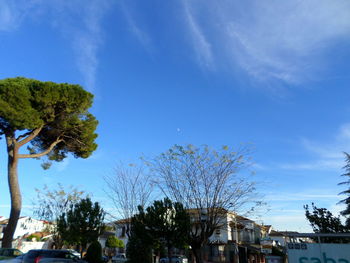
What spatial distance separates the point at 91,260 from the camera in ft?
66.7

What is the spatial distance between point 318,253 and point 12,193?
692 inches

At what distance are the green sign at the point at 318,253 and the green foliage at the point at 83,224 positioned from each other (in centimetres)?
1739

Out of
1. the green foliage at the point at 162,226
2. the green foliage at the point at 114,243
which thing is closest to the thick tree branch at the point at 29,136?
the green foliage at the point at 162,226

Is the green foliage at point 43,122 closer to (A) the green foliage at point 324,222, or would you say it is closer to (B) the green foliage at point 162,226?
(B) the green foliage at point 162,226

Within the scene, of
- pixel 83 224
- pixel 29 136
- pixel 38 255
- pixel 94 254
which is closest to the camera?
pixel 38 255

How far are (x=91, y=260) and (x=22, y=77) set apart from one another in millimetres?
14909

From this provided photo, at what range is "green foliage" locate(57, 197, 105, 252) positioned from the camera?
21.9 m

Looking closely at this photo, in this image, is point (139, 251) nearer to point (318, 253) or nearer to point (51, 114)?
point (51, 114)

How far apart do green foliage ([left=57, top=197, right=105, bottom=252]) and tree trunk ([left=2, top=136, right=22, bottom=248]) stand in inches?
209

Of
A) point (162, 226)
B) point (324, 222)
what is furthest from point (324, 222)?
point (162, 226)

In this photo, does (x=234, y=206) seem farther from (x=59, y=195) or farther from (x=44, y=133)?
(x=59, y=195)

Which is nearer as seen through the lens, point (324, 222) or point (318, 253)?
point (318, 253)

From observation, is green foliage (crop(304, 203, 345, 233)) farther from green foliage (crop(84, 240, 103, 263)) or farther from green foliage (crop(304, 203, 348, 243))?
green foliage (crop(84, 240, 103, 263))

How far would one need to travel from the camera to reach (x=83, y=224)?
22062mm
